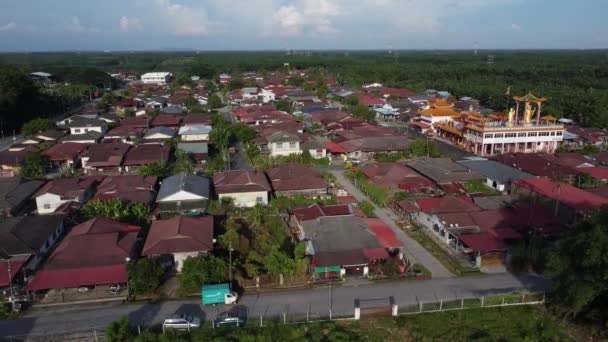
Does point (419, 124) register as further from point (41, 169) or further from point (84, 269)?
point (84, 269)

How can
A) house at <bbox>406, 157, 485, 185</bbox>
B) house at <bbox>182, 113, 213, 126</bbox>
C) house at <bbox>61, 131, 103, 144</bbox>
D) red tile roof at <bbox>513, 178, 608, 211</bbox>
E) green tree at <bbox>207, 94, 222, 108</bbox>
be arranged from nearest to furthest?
red tile roof at <bbox>513, 178, 608, 211</bbox>, house at <bbox>406, 157, 485, 185</bbox>, house at <bbox>61, 131, 103, 144</bbox>, house at <bbox>182, 113, 213, 126</bbox>, green tree at <bbox>207, 94, 222, 108</bbox>

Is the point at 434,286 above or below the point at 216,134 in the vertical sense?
below

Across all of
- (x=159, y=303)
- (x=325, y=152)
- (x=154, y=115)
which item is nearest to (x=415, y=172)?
(x=325, y=152)

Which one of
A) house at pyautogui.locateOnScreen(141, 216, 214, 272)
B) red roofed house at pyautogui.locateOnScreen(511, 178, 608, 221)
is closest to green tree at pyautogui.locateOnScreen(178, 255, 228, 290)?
house at pyautogui.locateOnScreen(141, 216, 214, 272)

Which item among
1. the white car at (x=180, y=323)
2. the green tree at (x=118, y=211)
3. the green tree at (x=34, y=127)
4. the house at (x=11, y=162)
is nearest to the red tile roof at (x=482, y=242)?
the white car at (x=180, y=323)

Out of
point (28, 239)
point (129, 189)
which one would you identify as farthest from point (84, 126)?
point (28, 239)

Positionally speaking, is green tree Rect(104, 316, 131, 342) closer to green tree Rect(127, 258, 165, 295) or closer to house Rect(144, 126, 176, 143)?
green tree Rect(127, 258, 165, 295)

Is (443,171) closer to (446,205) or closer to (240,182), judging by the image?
(446,205)
